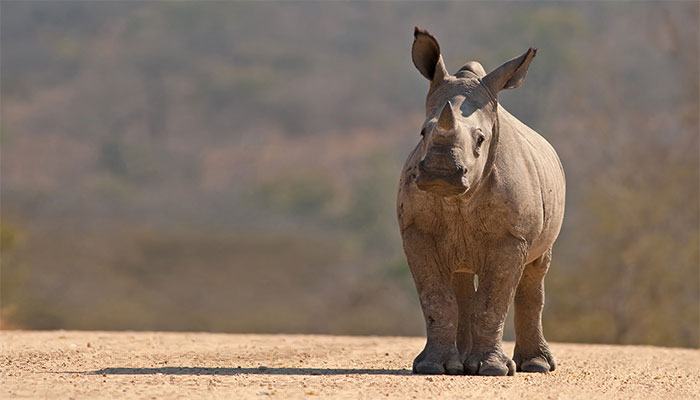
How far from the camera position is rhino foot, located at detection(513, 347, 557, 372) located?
1275cm

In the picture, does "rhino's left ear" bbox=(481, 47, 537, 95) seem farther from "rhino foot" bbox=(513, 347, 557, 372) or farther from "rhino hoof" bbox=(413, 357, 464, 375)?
"rhino foot" bbox=(513, 347, 557, 372)

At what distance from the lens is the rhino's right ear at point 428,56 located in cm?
1152

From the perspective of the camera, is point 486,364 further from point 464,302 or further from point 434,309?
point 464,302

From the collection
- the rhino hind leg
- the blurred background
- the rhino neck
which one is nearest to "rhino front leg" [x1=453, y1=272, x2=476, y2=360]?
the rhino hind leg

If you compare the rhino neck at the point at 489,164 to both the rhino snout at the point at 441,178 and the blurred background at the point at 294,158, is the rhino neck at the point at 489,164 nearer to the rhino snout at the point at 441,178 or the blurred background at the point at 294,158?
the rhino snout at the point at 441,178

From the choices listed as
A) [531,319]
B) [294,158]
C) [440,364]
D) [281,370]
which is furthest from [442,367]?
[294,158]

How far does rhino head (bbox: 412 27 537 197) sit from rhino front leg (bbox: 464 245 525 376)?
75cm

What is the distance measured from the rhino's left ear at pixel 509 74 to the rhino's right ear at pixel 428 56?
1.18ft

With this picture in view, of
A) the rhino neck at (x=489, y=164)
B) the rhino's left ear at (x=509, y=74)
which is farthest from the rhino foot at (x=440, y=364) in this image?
the rhino's left ear at (x=509, y=74)

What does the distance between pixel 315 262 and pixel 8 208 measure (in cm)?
1028

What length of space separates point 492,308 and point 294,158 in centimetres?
5864

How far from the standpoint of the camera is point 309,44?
84.8 m

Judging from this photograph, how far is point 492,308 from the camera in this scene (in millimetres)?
11555

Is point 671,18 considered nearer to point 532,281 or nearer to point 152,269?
point 152,269
